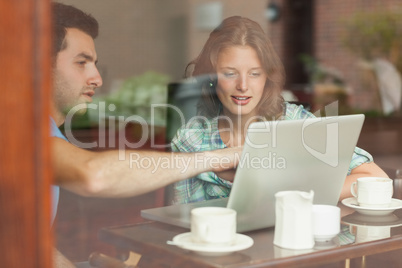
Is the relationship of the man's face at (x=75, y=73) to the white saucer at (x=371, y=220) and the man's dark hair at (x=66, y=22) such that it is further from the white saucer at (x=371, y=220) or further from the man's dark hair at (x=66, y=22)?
the white saucer at (x=371, y=220)

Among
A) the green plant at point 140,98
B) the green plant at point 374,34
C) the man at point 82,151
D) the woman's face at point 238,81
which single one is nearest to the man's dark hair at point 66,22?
the man at point 82,151

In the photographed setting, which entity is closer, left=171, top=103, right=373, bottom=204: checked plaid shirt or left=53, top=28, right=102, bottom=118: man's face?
left=53, top=28, right=102, bottom=118: man's face

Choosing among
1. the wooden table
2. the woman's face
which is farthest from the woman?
the wooden table

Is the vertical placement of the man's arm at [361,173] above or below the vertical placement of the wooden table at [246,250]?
above

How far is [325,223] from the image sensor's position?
3.23ft

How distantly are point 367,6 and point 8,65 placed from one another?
10.7 feet

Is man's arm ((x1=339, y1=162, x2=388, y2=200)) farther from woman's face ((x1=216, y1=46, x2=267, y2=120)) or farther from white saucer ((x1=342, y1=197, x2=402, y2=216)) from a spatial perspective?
woman's face ((x1=216, y1=46, x2=267, y2=120))

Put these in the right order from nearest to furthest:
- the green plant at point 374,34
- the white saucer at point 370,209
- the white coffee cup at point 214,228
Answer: the white coffee cup at point 214,228 → the white saucer at point 370,209 → the green plant at point 374,34

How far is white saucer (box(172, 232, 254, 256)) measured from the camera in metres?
0.88

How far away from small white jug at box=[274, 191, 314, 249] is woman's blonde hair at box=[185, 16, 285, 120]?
8.8 inches

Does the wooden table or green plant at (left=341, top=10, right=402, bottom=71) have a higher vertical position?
green plant at (left=341, top=10, right=402, bottom=71)

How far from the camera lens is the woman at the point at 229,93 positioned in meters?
1.11

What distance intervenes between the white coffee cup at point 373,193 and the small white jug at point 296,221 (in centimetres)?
25

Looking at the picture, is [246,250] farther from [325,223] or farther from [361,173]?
[361,173]
